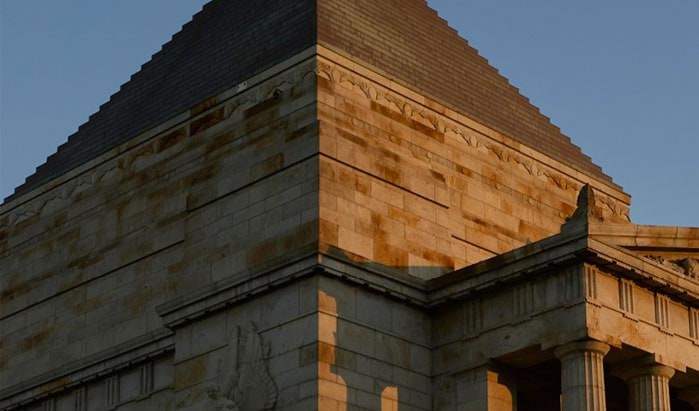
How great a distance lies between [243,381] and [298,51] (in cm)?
882

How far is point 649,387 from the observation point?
39.9 m

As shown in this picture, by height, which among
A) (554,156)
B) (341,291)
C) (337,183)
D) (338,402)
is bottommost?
(338,402)

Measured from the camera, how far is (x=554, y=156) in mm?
49812

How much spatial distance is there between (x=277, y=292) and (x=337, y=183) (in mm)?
3091

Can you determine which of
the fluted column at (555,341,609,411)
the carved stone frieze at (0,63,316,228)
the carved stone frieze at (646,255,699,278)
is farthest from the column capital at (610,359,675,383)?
the carved stone frieze at (0,63,316,228)

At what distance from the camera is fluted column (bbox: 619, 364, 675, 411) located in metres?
39.7

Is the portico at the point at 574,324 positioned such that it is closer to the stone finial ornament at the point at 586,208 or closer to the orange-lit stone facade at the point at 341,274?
the orange-lit stone facade at the point at 341,274

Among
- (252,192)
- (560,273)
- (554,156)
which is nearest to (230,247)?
(252,192)

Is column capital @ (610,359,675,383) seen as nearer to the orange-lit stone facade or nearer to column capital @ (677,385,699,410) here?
the orange-lit stone facade

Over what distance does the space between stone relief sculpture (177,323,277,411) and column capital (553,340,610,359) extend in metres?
6.50

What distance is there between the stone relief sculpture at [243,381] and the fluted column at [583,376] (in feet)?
21.3

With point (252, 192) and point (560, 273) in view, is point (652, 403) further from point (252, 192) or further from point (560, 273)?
point (252, 192)

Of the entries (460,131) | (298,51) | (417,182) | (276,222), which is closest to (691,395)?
(417,182)

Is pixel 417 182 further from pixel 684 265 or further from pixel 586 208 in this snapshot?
pixel 684 265
